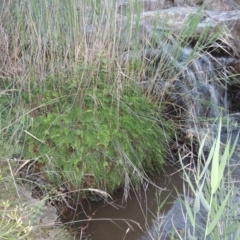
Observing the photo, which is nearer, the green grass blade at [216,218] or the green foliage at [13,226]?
the green grass blade at [216,218]

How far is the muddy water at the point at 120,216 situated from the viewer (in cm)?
215

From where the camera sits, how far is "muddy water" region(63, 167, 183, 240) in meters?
2.15

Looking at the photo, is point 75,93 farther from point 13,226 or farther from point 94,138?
point 13,226

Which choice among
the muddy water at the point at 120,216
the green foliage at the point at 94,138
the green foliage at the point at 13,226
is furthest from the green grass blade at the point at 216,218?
the green foliage at the point at 94,138

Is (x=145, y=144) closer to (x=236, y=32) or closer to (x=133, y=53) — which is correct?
(x=133, y=53)

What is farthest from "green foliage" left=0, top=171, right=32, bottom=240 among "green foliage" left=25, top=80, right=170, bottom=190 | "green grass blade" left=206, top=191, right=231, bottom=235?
"green foliage" left=25, top=80, right=170, bottom=190

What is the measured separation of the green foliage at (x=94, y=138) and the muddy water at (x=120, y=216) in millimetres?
107

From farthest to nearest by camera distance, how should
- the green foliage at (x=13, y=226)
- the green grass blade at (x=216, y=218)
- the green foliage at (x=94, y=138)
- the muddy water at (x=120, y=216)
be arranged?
the green foliage at (x=94, y=138) → the muddy water at (x=120, y=216) → the green foliage at (x=13, y=226) → the green grass blade at (x=216, y=218)

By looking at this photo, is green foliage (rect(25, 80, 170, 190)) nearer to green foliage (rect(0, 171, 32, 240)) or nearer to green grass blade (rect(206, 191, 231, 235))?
green foliage (rect(0, 171, 32, 240))

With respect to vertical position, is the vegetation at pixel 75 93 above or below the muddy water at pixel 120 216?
above

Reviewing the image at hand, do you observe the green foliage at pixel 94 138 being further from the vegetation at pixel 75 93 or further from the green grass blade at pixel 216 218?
the green grass blade at pixel 216 218

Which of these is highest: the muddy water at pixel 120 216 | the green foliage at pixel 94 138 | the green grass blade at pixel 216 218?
the green grass blade at pixel 216 218

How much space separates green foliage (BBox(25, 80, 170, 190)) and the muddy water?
4.2 inches

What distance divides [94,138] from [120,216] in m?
0.46
